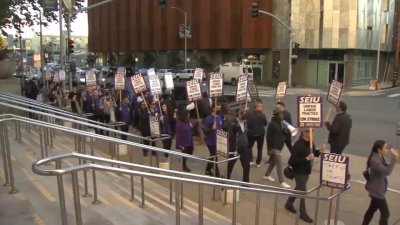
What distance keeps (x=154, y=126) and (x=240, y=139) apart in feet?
9.66

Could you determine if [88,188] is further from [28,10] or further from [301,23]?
[301,23]

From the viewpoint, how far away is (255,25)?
5134cm

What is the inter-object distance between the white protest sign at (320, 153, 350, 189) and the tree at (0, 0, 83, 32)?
55.7ft

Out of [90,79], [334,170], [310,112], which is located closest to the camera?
[334,170]

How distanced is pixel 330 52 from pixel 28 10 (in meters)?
32.5

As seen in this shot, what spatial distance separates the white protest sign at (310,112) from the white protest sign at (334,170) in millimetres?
1115

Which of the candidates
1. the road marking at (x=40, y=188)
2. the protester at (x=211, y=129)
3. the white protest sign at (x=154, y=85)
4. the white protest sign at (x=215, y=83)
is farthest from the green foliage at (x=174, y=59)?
the road marking at (x=40, y=188)

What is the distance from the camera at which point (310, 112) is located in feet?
25.5

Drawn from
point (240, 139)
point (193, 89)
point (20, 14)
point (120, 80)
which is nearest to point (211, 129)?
point (240, 139)

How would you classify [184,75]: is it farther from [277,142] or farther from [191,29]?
[277,142]

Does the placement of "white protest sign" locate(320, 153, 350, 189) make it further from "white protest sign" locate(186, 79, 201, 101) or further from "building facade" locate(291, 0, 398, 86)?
"building facade" locate(291, 0, 398, 86)

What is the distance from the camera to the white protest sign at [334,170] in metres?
6.46

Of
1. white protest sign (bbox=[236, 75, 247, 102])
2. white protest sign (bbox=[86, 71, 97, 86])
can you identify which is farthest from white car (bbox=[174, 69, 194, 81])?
white protest sign (bbox=[236, 75, 247, 102])

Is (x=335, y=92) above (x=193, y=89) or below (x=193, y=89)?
above
